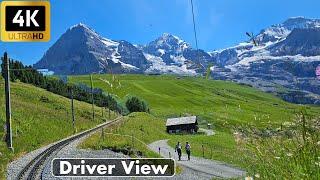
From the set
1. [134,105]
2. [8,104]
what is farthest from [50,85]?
[8,104]

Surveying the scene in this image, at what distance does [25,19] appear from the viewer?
11.8 m

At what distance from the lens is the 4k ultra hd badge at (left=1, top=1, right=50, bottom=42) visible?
11.6m

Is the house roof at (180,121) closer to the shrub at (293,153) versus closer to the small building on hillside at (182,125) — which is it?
the small building on hillside at (182,125)

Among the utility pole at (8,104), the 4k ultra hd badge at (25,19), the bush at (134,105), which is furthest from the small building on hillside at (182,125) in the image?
the 4k ultra hd badge at (25,19)

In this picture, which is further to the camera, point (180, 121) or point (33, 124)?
point (180, 121)

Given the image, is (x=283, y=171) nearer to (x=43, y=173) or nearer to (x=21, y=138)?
(x=43, y=173)

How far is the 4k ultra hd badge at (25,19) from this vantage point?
38.1ft

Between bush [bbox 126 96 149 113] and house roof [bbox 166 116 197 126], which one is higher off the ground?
bush [bbox 126 96 149 113]

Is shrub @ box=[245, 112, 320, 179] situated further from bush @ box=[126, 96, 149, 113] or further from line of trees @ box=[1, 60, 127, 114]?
bush @ box=[126, 96, 149, 113]

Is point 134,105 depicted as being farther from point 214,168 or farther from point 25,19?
point 25,19

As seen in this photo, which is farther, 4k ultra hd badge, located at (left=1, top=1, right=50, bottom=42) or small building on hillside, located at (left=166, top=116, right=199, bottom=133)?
small building on hillside, located at (left=166, top=116, right=199, bottom=133)

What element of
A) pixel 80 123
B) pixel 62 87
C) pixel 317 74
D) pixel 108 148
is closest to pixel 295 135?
pixel 317 74

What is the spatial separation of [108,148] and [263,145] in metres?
39.0

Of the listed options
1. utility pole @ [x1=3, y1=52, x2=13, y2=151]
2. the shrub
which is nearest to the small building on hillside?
utility pole @ [x1=3, y1=52, x2=13, y2=151]
